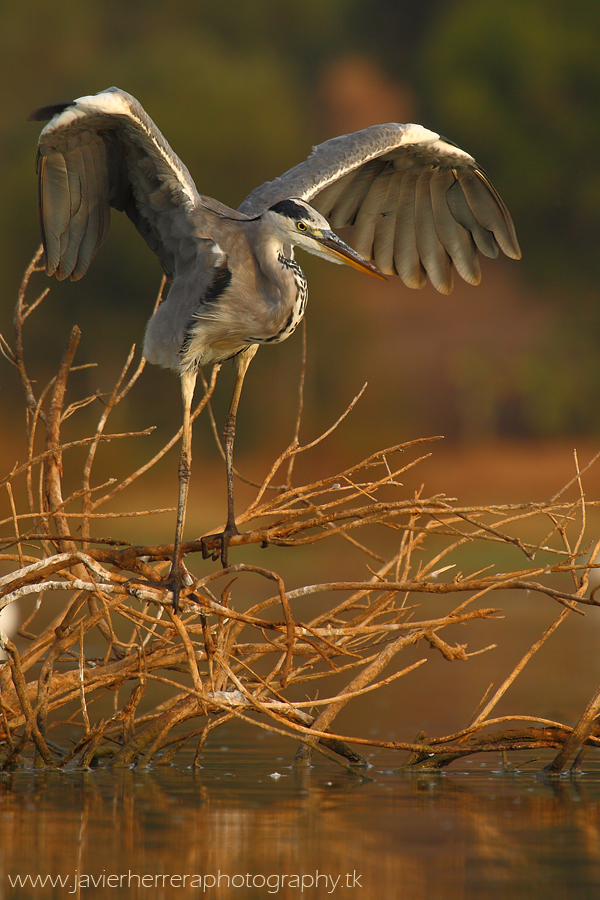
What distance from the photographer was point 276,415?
18156mm

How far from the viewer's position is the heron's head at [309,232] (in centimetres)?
438

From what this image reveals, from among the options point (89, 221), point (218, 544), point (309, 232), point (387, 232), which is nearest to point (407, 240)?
point (387, 232)

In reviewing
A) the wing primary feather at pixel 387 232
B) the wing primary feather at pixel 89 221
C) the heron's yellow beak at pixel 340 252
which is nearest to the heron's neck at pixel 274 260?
the heron's yellow beak at pixel 340 252

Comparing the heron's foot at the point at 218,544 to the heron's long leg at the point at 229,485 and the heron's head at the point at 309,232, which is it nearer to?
the heron's long leg at the point at 229,485

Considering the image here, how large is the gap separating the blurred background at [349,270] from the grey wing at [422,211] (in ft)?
30.7

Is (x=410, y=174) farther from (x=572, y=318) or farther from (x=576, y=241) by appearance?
(x=576, y=241)

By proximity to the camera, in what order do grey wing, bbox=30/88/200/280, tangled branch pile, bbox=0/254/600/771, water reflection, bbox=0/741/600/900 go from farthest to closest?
grey wing, bbox=30/88/200/280 → tangled branch pile, bbox=0/254/600/771 → water reflection, bbox=0/741/600/900

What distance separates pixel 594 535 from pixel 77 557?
10007 mm

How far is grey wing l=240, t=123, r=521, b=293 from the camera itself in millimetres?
5730

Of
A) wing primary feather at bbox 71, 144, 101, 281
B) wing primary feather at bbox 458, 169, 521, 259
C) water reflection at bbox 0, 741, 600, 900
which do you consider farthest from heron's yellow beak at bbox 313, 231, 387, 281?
water reflection at bbox 0, 741, 600, 900

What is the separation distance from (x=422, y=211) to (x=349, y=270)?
1397cm

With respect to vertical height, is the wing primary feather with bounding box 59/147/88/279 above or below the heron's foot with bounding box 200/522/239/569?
above

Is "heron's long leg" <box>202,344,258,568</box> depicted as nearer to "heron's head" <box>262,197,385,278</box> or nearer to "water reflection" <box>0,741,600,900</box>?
"heron's head" <box>262,197,385,278</box>

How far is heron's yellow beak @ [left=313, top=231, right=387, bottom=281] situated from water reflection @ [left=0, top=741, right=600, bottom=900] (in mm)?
1862
